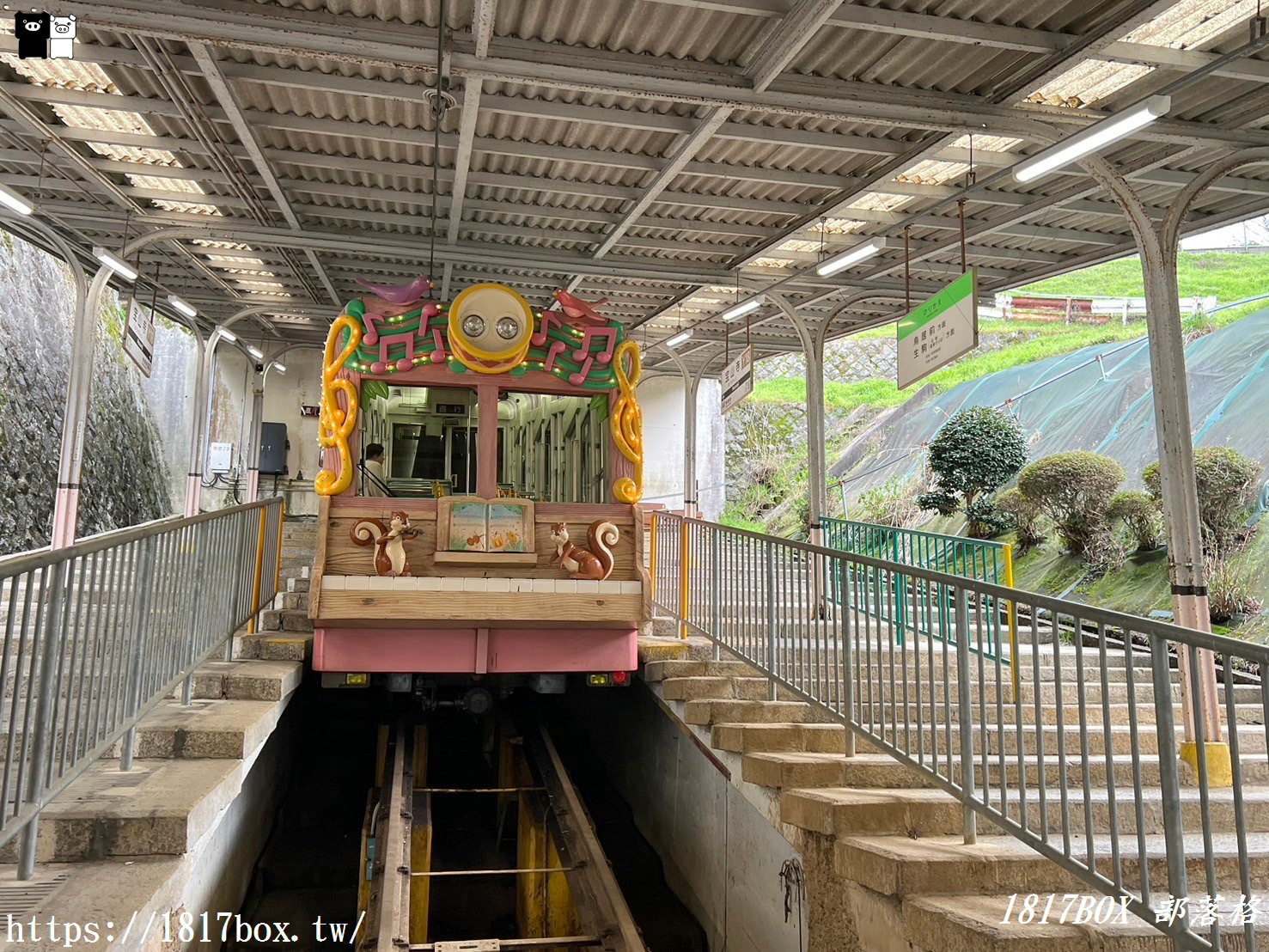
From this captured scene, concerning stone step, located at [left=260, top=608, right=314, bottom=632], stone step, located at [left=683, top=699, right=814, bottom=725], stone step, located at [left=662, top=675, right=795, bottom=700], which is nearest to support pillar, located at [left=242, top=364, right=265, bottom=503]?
stone step, located at [left=260, top=608, right=314, bottom=632]

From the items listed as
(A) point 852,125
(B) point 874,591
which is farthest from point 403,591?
(A) point 852,125

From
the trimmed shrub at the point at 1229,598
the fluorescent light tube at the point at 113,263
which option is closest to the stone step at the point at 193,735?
the fluorescent light tube at the point at 113,263

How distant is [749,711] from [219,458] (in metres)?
10.0

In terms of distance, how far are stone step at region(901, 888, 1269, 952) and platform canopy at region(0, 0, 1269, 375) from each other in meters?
3.99

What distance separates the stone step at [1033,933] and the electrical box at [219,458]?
1194 centimetres

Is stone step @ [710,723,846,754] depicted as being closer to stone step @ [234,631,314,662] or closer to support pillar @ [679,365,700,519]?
stone step @ [234,631,314,662]

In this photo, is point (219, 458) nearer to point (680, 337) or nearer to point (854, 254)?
point (680, 337)

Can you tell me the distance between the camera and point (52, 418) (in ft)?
41.0

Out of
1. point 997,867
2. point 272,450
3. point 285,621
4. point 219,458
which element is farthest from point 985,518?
point 219,458

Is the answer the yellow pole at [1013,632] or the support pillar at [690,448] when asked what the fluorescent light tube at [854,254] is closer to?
the yellow pole at [1013,632]

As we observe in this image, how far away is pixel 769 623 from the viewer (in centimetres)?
530

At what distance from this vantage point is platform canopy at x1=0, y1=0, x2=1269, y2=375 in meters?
4.55

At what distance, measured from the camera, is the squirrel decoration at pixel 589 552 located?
6125mm

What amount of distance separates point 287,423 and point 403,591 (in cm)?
823
